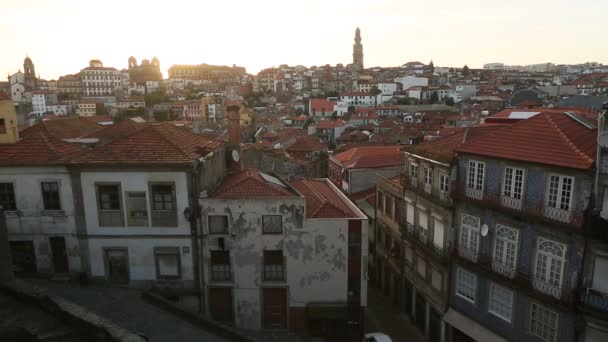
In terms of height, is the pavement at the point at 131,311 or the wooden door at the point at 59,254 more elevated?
the wooden door at the point at 59,254

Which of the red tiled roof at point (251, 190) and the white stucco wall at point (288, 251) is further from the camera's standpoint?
the red tiled roof at point (251, 190)

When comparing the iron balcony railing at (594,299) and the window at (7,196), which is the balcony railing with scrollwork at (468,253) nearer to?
the iron balcony railing at (594,299)

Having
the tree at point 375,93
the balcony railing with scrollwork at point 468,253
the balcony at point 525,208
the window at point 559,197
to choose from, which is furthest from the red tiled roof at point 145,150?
the tree at point 375,93

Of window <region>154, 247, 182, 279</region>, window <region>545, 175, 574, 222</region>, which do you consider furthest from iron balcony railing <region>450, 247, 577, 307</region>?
window <region>154, 247, 182, 279</region>

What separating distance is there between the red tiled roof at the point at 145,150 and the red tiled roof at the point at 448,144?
37.4 ft

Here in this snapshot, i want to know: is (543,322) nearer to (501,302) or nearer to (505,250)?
(501,302)

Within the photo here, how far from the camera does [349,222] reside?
62.8ft

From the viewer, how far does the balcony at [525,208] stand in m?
15.1

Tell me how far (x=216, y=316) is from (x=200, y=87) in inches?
7371

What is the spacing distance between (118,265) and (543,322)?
60.6 ft

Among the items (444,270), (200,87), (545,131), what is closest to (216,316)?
(444,270)

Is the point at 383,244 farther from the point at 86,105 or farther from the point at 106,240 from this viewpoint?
the point at 86,105

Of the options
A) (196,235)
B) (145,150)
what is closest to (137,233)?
(196,235)

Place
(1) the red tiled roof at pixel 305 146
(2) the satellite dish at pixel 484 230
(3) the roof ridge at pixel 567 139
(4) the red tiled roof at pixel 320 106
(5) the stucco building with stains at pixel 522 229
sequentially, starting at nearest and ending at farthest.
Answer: (3) the roof ridge at pixel 567 139 → (5) the stucco building with stains at pixel 522 229 → (2) the satellite dish at pixel 484 230 → (1) the red tiled roof at pixel 305 146 → (4) the red tiled roof at pixel 320 106
